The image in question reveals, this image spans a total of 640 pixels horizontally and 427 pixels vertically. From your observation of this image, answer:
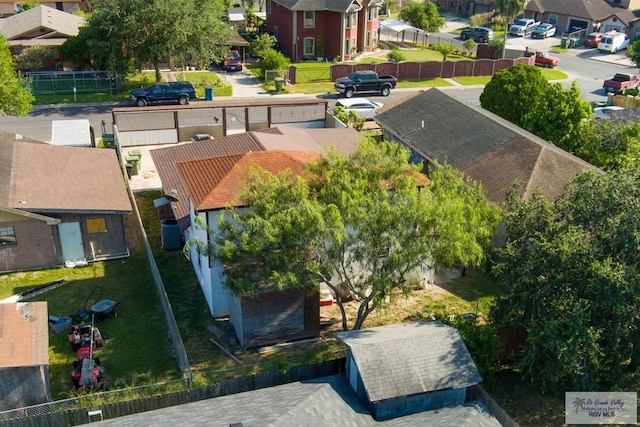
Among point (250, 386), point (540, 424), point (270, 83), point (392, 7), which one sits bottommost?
point (540, 424)

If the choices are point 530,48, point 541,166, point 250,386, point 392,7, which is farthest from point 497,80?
point 392,7

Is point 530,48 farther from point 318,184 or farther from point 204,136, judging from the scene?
point 318,184

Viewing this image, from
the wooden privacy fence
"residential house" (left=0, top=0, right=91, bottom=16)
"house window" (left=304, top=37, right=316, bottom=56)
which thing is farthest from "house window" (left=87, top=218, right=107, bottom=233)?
"residential house" (left=0, top=0, right=91, bottom=16)

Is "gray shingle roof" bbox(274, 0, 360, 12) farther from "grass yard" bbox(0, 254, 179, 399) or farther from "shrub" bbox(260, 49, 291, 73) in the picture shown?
"grass yard" bbox(0, 254, 179, 399)

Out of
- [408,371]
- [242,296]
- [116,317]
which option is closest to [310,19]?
[116,317]

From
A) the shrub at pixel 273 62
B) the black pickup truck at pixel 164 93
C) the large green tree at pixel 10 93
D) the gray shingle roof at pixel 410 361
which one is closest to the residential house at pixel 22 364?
the gray shingle roof at pixel 410 361

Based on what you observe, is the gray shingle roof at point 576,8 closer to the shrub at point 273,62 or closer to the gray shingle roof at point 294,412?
the shrub at point 273,62
